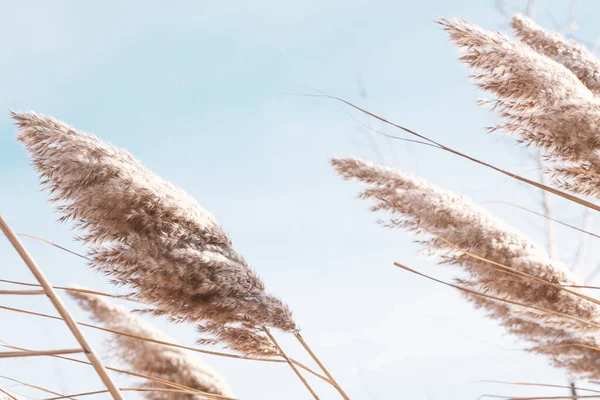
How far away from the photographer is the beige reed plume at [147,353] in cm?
200

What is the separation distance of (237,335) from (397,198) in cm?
64

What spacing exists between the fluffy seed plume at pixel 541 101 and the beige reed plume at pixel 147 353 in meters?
1.26

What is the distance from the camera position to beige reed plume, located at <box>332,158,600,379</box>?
152 centimetres

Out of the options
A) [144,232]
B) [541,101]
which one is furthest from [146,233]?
[541,101]

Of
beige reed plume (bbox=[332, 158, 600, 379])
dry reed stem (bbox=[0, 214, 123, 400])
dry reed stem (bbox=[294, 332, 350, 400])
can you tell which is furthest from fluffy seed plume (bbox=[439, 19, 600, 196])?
dry reed stem (bbox=[0, 214, 123, 400])

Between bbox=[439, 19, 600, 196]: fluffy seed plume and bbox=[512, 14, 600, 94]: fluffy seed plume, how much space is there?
0.63ft

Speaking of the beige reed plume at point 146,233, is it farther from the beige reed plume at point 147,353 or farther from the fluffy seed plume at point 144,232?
the beige reed plume at point 147,353

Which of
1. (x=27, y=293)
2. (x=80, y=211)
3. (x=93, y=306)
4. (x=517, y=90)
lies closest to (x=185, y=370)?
(x=93, y=306)

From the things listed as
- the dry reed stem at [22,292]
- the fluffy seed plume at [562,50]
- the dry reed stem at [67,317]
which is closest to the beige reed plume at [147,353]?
the dry reed stem at [22,292]

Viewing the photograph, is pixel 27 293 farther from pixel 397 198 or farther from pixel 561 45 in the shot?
pixel 561 45

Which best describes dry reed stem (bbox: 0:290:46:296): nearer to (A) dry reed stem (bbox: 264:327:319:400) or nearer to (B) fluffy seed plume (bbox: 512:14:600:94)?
(A) dry reed stem (bbox: 264:327:319:400)

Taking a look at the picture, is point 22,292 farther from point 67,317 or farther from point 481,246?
point 481,246

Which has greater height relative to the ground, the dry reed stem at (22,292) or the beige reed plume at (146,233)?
the beige reed plume at (146,233)

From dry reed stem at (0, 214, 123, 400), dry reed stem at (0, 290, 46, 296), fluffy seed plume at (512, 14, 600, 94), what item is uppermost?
fluffy seed plume at (512, 14, 600, 94)
